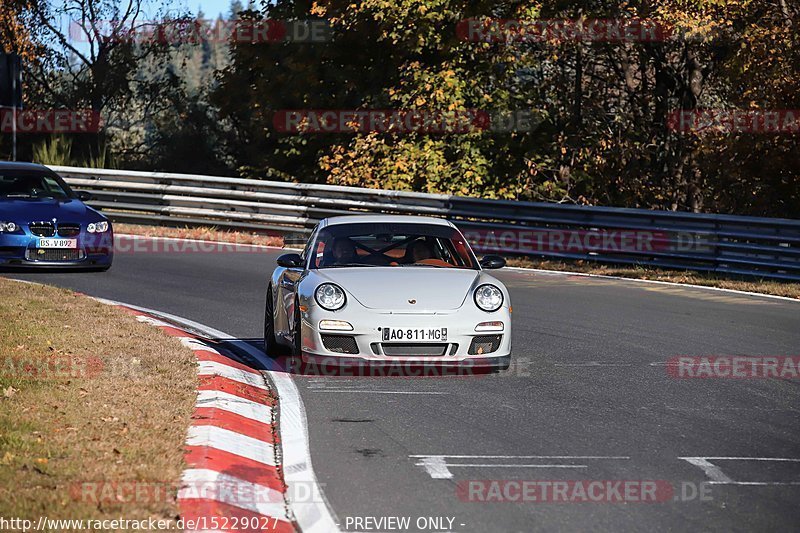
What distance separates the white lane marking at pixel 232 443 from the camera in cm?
687

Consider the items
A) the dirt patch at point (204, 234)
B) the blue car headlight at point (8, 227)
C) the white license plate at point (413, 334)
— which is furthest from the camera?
the dirt patch at point (204, 234)

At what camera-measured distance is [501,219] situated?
2067 cm

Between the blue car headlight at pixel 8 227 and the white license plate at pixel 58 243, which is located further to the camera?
the white license plate at pixel 58 243

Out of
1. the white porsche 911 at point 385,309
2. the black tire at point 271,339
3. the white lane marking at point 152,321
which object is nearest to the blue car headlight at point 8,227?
the white lane marking at point 152,321

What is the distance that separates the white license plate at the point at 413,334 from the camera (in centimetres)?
916

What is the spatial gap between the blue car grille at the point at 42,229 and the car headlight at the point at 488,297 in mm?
8283

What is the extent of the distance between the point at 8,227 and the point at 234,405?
8802mm

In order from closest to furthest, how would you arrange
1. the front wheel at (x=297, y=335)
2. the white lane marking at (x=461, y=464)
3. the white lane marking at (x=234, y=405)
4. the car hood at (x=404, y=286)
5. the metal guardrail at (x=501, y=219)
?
the white lane marking at (x=461, y=464)
the white lane marking at (x=234, y=405)
the car hood at (x=404, y=286)
the front wheel at (x=297, y=335)
the metal guardrail at (x=501, y=219)

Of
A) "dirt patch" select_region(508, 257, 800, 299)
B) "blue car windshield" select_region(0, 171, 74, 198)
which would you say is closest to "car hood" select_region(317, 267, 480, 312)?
"dirt patch" select_region(508, 257, 800, 299)

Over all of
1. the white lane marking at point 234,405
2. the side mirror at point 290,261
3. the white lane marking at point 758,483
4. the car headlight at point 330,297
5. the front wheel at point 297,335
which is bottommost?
the white lane marking at point 234,405

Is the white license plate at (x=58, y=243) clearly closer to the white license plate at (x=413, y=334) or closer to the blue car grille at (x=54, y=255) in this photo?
the blue car grille at (x=54, y=255)

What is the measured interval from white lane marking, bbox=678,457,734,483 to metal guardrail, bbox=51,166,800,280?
438 inches

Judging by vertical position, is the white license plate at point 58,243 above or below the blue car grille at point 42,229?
below

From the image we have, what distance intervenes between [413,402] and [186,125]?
2977 centimetres
